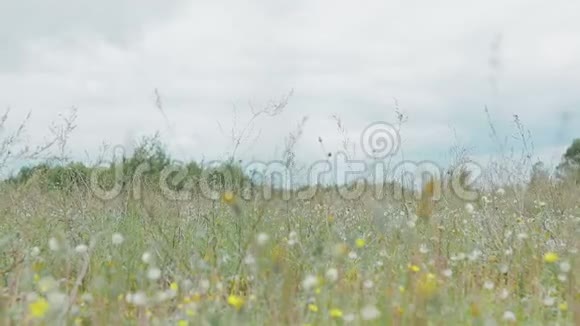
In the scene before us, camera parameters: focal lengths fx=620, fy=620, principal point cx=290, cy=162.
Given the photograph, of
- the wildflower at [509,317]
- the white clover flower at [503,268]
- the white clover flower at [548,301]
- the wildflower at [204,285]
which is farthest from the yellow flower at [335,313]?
the white clover flower at [503,268]

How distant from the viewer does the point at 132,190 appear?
17.8ft

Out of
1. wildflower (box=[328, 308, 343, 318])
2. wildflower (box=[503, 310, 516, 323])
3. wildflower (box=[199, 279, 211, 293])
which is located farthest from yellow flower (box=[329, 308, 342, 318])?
wildflower (box=[503, 310, 516, 323])

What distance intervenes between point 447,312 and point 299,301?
55cm

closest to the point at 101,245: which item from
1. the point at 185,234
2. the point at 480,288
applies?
the point at 185,234

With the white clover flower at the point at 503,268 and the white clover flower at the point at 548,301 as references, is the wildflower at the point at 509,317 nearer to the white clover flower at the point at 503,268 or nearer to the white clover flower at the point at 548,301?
the white clover flower at the point at 548,301

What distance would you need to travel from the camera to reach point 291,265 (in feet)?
10.5

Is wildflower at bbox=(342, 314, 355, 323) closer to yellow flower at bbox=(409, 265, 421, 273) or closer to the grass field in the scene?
the grass field

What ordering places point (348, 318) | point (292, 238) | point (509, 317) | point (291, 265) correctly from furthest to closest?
point (291, 265) < point (292, 238) < point (509, 317) < point (348, 318)

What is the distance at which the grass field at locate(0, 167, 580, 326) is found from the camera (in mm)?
2109

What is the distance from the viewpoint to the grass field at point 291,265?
2.11 metres

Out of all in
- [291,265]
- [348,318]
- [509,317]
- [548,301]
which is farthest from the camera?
[291,265]

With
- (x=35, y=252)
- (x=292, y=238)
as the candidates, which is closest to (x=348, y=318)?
(x=292, y=238)

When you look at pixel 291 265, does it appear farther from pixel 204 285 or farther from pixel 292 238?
pixel 204 285

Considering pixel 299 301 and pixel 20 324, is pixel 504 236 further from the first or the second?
pixel 20 324
